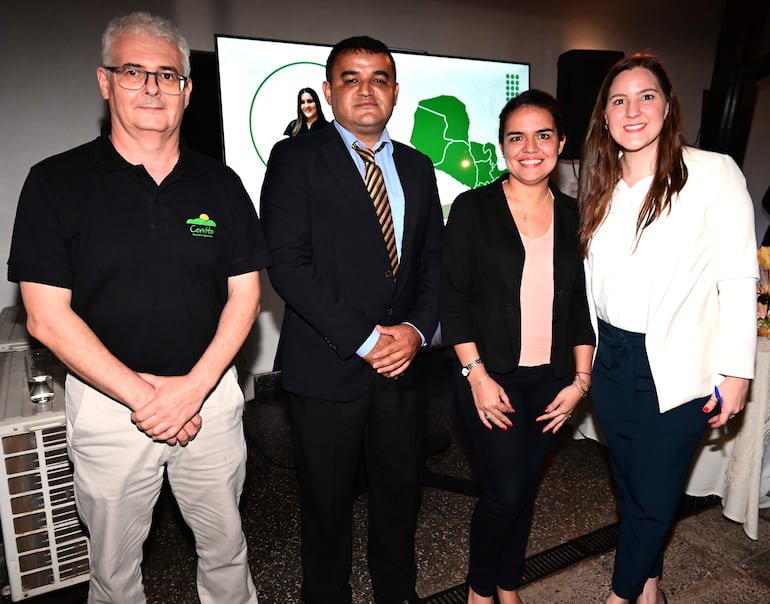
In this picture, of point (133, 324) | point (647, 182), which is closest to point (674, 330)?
point (647, 182)

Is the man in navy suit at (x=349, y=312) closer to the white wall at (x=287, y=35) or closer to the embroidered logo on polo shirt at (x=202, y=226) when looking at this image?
the embroidered logo on polo shirt at (x=202, y=226)

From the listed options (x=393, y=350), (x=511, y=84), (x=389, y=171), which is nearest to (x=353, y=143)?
(x=389, y=171)

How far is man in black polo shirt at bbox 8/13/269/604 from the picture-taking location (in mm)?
1335

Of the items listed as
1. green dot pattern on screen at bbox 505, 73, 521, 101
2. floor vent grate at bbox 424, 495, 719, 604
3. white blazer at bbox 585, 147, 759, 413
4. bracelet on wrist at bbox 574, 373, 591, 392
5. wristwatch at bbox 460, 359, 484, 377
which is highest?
green dot pattern on screen at bbox 505, 73, 521, 101

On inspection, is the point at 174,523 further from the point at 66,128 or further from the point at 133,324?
the point at 66,128

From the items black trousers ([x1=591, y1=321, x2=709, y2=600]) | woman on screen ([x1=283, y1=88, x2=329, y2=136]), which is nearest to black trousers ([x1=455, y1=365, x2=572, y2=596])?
black trousers ([x1=591, y1=321, x2=709, y2=600])

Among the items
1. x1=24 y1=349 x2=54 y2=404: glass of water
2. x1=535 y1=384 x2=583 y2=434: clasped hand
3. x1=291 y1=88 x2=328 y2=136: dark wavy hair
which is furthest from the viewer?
x1=291 y1=88 x2=328 y2=136: dark wavy hair

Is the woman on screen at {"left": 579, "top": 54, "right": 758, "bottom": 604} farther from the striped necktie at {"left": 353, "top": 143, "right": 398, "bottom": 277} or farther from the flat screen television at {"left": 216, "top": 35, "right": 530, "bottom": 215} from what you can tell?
the flat screen television at {"left": 216, "top": 35, "right": 530, "bottom": 215}

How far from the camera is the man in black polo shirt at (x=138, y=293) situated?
133 centimetres

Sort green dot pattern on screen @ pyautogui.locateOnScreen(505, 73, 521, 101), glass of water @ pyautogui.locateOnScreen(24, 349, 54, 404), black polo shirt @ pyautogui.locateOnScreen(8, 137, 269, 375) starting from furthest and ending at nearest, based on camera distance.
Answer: green dot pattern on screen @ pyautogui.locateOnScreen(505, 73, 521, 101)
glass of water @ pyautogui.locateOnScreen(24, 349, 54, 404)
black polo shirt @ pyautogui.locateOnScreen(8, 137, 269, 375)

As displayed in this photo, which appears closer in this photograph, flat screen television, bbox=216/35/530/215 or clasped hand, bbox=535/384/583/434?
clasped hand, bbox=535/384/583/434

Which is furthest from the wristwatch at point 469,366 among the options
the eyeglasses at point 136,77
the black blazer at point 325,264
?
the eyeglasses at point 136,77

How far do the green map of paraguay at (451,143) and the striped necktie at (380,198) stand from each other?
162 centimetres

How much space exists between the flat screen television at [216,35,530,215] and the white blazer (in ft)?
6.30
